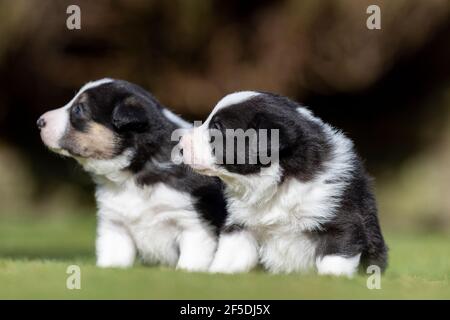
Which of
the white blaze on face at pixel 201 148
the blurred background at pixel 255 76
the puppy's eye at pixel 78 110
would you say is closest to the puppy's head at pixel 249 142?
the white blaze on face at pixel 201 148

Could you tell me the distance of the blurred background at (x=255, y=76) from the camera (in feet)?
45.4

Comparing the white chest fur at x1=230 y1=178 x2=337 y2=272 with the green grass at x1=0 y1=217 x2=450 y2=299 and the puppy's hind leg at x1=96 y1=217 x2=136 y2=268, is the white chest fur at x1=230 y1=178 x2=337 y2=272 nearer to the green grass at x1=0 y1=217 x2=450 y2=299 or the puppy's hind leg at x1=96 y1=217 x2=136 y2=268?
the green grass at x1=0 y1=217 x2=450 y2=299

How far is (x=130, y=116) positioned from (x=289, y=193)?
1.46m

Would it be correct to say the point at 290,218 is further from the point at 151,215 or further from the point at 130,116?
the point at 130,116

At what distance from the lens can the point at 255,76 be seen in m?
14.0

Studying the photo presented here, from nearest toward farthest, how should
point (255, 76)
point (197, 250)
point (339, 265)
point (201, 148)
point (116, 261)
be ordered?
point (339, 265)
point (201, 148)
point (197, 250)
point (116, 261)
point (255, 76)

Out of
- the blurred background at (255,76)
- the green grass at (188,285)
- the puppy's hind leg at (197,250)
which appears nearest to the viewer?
the green grass at (188,285)

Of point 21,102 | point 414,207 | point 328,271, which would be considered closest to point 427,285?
point 328,271

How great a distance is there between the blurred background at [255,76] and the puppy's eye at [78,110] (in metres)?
6.91

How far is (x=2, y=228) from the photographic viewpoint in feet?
42.1

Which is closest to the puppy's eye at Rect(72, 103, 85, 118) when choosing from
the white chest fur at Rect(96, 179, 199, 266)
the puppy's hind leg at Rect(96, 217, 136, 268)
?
the white chest fur at Rect(96, 179, 199, 266)

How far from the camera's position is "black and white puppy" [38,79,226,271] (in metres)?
6.97

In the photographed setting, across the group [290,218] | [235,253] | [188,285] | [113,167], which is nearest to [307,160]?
[290,218]

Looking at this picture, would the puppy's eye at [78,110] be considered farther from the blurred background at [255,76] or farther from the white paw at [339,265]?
the blurred background at [255,76]
